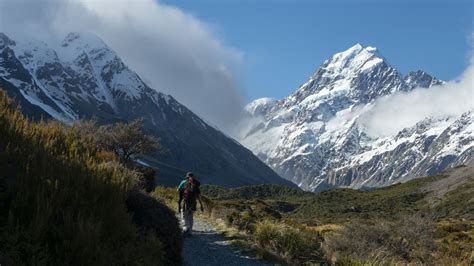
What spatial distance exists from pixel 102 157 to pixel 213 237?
8410 millimetres

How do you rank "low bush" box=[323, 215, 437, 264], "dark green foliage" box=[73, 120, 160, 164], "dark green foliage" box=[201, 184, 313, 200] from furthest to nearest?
"dark green foliage" box=[201, 184, 313, 200]
"dark green foliage" box=[73, 120, 160, 164]
"low bush" box=[323, 215, 437, 264]

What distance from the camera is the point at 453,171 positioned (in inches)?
7633

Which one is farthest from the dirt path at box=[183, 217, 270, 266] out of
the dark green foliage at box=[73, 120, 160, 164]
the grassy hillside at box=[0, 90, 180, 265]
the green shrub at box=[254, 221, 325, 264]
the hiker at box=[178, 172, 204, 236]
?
the dark green foliage at box=[73, 120, 160, 164]

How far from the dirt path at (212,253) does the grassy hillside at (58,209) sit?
191 inches

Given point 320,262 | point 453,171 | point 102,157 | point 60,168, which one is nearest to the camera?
point 60,168

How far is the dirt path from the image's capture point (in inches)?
519

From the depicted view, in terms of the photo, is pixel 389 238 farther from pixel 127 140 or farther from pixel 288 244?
pixel 127 140

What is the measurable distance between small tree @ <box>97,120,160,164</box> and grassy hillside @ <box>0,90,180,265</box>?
98.9 ft

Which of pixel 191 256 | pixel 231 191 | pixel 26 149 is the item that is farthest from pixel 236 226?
pixel 231 191

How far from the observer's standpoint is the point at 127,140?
3928 cm

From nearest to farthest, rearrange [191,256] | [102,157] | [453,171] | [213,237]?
[102,157], [191,256], [213,237], [453,171]

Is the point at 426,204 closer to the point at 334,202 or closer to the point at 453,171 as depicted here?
the point at 334,202

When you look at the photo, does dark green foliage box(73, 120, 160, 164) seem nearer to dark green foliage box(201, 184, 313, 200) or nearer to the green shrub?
the green shrub

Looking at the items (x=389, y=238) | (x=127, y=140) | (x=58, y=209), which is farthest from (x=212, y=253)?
(x=127, y=140)
